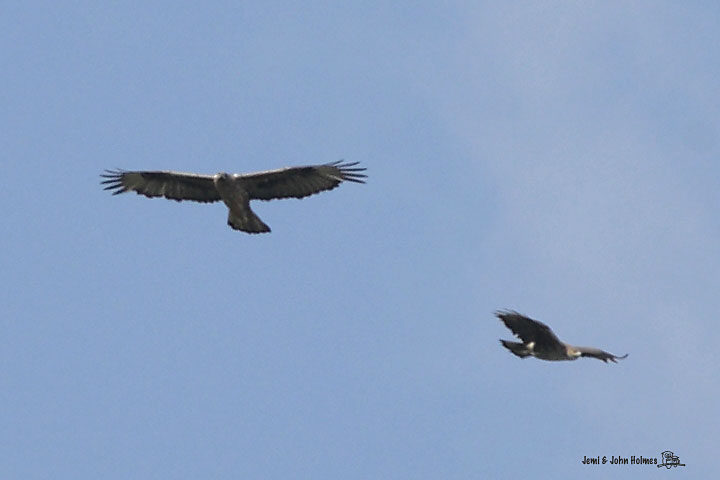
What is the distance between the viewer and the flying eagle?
29.2 m

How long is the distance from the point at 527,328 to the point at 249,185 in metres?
7.57

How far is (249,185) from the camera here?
96.5 ft

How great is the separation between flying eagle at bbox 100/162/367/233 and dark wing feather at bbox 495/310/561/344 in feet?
19.4

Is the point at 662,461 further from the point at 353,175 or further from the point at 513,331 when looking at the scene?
the point at 353,175

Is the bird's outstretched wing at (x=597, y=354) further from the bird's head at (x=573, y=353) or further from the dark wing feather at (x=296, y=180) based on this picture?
the dark wing feather at (x=296, y=180)

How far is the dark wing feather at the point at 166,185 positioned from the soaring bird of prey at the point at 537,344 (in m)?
8.15

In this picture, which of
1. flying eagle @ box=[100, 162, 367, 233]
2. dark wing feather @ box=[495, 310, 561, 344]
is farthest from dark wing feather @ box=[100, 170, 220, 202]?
dark wing feather @ box=[495, 310, 561, 344]

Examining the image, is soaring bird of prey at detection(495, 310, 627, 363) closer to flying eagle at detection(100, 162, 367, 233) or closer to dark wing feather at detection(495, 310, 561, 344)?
dark wing feather at detection(495, 310, 561, 344)

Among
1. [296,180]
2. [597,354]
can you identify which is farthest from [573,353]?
[296,180]

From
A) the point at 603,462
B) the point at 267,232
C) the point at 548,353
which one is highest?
the point at 267,232

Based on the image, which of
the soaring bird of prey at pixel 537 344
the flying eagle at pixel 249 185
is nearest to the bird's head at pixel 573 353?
the soaring bird of prey at pixel 537 344

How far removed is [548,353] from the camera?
24.9m

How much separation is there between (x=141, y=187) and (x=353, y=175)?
4.73 m

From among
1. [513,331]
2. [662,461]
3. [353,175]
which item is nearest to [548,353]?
[513,331]
